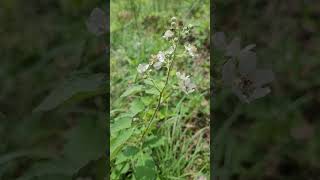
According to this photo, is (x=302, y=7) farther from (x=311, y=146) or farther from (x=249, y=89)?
(x=249, y=89)

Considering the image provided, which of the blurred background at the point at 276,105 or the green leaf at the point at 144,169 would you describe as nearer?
the green leaf at the point at 144,169

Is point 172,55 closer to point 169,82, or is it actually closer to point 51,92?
point 169,82

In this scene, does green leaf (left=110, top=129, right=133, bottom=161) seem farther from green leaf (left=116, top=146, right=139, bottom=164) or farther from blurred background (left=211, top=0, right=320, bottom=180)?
blurred background (left=211, top=0, right=320, bottom=180)

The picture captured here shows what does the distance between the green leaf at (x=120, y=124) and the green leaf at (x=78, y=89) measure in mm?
68

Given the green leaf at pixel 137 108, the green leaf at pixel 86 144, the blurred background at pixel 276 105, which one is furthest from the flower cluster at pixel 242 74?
the green leaf at pixel 86 144

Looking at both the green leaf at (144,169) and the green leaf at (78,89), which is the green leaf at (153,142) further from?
the green leaf at (78,89)

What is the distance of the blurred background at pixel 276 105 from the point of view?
1.57 meters

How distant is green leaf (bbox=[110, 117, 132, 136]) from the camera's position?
115 centimetres

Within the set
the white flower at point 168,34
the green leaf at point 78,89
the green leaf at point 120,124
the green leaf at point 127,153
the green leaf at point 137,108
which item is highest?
the white flower at point 168,34

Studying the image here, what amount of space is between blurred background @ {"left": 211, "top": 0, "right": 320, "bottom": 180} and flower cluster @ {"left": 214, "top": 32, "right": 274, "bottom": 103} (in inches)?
2.4

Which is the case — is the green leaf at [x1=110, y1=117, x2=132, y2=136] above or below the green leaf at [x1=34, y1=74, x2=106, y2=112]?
below

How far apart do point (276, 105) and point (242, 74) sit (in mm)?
460

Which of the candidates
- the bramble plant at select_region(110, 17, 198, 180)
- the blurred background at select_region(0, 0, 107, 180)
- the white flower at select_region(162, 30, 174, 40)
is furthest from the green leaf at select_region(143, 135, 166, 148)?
the white flower at select_region(162, 30, 174, 40)

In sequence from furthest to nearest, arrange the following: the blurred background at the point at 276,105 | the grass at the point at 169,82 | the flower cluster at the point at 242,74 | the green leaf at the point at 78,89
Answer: the blurred background at the point at 276,105 < the grass at the point at 169,82 < the flower cluster at the point at 242,74 < the green leaf at the point at 78,89
